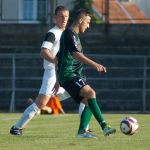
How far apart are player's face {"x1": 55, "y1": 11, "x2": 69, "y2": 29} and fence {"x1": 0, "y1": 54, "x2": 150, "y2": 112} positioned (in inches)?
480

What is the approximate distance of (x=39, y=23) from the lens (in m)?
29.2

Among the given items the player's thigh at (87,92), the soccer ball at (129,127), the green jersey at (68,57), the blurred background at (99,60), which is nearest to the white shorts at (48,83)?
the green jersey at (68,57)

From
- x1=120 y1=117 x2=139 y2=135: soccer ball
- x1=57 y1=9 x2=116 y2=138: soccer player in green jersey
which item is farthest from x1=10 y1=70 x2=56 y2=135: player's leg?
x1=120 y1=117 x2=139 y2=135: soccer ball

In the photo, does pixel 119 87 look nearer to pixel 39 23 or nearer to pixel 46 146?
pixel 39 23

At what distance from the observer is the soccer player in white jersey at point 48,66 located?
12.7 metres

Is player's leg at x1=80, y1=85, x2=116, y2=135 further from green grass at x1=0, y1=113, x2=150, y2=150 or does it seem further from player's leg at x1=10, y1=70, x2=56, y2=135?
player's leg at x1=10, y1=70, x2=56, y2=135

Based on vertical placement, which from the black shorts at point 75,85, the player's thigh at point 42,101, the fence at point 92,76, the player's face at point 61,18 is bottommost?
the fence at point 92,76

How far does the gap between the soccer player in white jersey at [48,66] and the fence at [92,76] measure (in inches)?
466

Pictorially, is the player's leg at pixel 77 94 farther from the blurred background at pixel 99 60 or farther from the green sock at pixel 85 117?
the blurred background at pixel 99 60

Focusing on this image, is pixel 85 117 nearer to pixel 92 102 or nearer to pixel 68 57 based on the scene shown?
pixel 92 102

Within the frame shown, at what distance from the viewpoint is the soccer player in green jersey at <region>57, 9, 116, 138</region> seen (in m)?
12.0

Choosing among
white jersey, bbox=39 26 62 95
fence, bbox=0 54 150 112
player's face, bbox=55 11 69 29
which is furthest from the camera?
fence, bbox=0 54 150 112

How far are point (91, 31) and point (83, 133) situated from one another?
1666 centimetres

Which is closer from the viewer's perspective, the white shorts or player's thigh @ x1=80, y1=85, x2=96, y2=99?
player's thigh @ x1=80, y1=85, x2=96, y2=99
